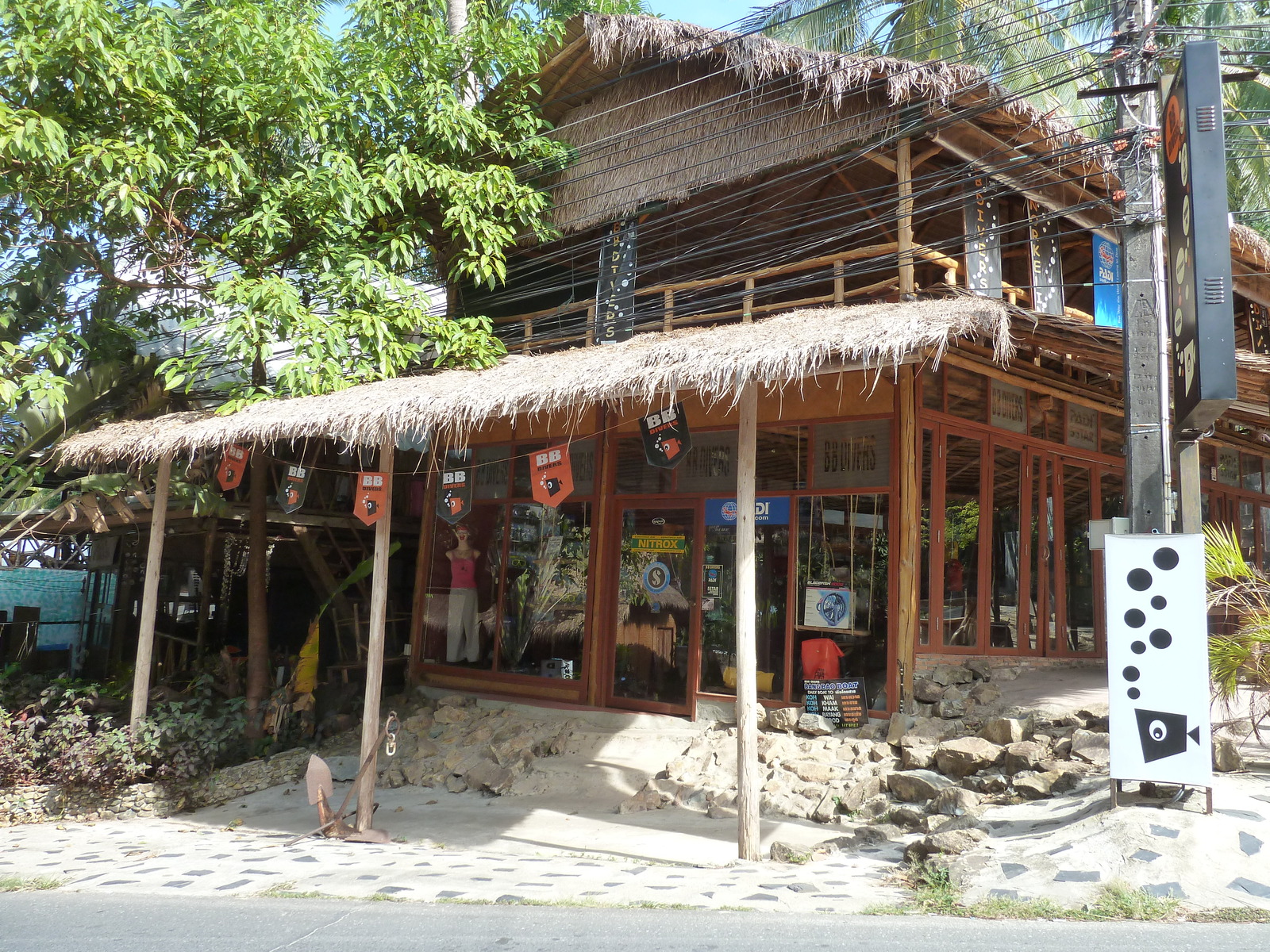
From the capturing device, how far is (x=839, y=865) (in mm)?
6137

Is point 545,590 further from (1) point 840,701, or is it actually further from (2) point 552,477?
(1) point 840,701

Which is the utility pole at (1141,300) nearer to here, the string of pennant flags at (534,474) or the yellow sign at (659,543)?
the string of pennant flags at (534,474)

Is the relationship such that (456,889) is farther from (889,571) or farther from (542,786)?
(889,571)

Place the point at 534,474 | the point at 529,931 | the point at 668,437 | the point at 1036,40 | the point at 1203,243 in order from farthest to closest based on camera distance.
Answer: the point at 1036,40 < the point at 534,474 < the point at 668,437 < the point at 1203,243 < the point at 529,931

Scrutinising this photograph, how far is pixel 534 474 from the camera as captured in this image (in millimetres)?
8320

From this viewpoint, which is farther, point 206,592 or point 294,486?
point 206,592

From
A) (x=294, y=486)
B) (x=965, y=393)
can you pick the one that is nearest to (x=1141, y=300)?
(x=965, y=393)

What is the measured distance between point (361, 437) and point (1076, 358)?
7077 mm

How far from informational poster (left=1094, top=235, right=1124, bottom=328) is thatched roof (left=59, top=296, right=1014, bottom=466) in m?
2.49

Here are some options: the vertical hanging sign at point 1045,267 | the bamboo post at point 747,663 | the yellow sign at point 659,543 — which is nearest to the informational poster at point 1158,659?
the bamboo post at point 747,663

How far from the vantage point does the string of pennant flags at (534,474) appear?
7332 mm

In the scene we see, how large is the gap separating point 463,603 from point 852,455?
5571 mm

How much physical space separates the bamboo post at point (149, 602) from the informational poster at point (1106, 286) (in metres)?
9.88

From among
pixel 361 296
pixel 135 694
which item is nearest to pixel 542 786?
pixel 135 694
